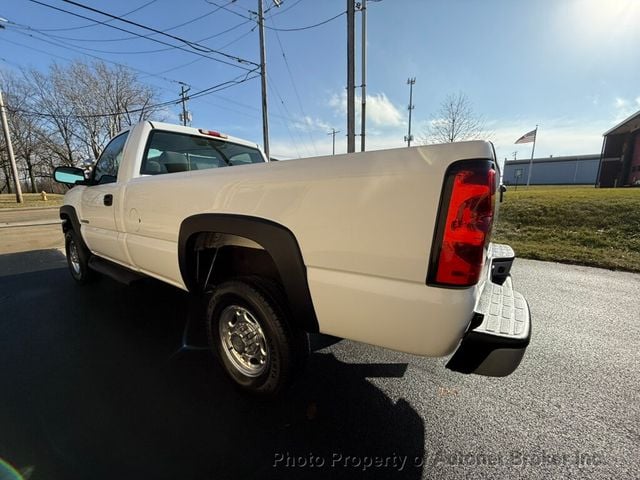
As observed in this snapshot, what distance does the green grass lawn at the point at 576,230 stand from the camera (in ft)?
19.8

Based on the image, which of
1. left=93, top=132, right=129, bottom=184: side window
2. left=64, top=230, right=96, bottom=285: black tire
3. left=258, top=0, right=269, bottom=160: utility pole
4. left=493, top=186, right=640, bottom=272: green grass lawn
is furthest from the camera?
left=258, top=0, right=269, bottom=160: utility pole

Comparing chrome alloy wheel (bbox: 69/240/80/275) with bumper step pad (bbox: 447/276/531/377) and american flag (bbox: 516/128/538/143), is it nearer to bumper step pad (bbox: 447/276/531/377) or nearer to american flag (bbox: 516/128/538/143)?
bumper step pad (bbox: 447/276/531/377)

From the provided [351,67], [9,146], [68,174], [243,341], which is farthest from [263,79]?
[9,146]

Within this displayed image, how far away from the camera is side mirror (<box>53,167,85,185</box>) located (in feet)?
12.6

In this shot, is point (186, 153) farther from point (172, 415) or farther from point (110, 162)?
point (172, 415)

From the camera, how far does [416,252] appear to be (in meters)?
1.31

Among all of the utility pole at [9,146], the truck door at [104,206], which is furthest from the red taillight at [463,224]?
the utility pole at [9,146]

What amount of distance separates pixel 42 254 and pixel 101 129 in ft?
113

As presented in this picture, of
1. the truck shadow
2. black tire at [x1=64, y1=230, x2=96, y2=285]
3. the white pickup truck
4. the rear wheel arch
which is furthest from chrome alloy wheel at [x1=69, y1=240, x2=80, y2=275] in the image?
the rear wheel arch

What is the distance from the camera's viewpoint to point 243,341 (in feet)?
7.24

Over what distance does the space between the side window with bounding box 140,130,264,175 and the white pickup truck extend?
60cm

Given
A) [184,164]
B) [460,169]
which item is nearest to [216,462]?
[460,169]

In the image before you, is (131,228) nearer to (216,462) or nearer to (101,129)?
(216,462)

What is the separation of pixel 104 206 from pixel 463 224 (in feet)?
11.9
